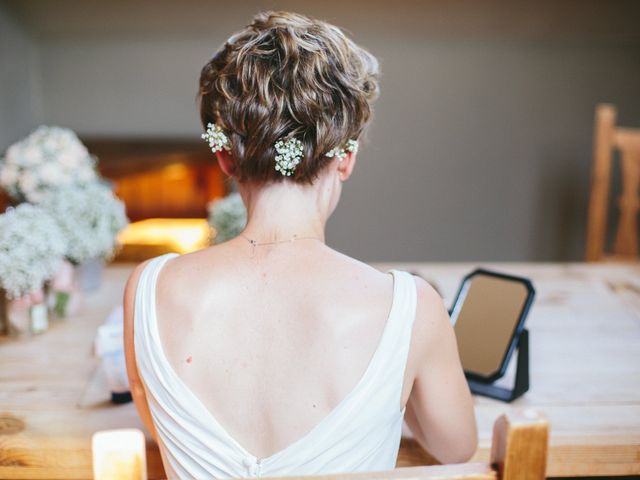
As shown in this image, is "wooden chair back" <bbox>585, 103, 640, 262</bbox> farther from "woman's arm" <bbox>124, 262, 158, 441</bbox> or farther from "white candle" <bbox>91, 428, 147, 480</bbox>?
"white candle" <bbox>91, 428, 147, 480</bbox>

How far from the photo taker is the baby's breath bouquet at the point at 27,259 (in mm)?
1412

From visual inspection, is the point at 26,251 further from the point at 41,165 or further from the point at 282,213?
the point at 282,213

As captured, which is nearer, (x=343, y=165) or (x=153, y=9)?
(x=343, y=165)

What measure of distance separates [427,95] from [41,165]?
263cm

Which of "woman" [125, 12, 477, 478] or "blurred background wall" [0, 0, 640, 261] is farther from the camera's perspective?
"blurred background wall" [0, 0, 640, 261]

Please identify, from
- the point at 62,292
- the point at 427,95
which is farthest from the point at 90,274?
the point at 427,95

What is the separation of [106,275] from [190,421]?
115cm

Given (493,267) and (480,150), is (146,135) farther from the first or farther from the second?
(493,267)

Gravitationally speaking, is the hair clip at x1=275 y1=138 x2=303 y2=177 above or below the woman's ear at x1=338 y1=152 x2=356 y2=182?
above

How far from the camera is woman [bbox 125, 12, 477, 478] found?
3.05 feet

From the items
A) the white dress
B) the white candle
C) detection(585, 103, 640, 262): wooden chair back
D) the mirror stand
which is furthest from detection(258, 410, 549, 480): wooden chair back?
detection(585, 103, 640, 262): wooden chair back

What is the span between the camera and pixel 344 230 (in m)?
4.03

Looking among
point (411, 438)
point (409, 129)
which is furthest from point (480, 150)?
point (411, 438)

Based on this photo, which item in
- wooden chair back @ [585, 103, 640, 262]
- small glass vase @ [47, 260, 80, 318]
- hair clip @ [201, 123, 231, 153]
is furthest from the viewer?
wooden chair back @ [585, 103, 640, 262]
